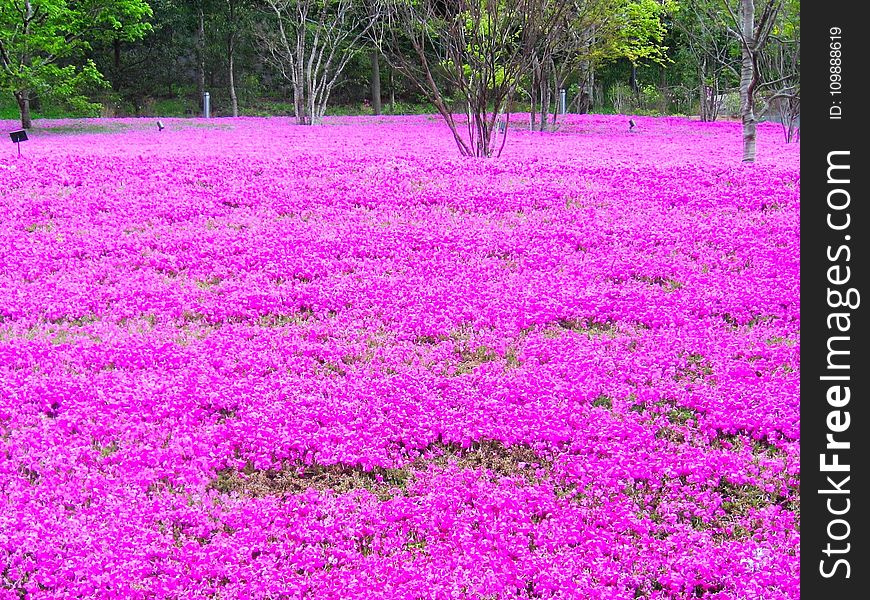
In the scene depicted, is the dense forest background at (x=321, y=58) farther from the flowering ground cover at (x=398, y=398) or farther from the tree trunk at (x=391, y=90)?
the flowering ground cover at (x=398, y=398)

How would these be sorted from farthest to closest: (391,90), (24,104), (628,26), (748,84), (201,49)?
(391,90)
(201,49)
(628,26)
(24,104)
(748,84)

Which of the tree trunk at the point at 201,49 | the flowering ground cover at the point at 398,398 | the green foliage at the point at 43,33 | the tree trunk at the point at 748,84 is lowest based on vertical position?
the flowering ground cover at the point at 398,398

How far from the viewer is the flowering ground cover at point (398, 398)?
181 inches

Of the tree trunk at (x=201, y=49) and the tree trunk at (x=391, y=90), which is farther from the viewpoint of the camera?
the tree trunk at (x=391, y=90)

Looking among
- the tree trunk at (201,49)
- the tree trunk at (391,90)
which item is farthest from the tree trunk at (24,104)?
the tree trunk at (391,90)

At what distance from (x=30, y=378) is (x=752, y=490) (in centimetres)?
599

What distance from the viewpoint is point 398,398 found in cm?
658

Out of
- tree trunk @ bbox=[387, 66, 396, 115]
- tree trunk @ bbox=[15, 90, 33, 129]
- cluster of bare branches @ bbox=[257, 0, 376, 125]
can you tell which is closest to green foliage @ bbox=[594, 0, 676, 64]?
cluster of bare branches @ bbox=[257, 0, 376, 125]

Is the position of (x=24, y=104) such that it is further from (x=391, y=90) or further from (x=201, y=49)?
(x=391, y=90)

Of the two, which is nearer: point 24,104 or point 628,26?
point 24,104
